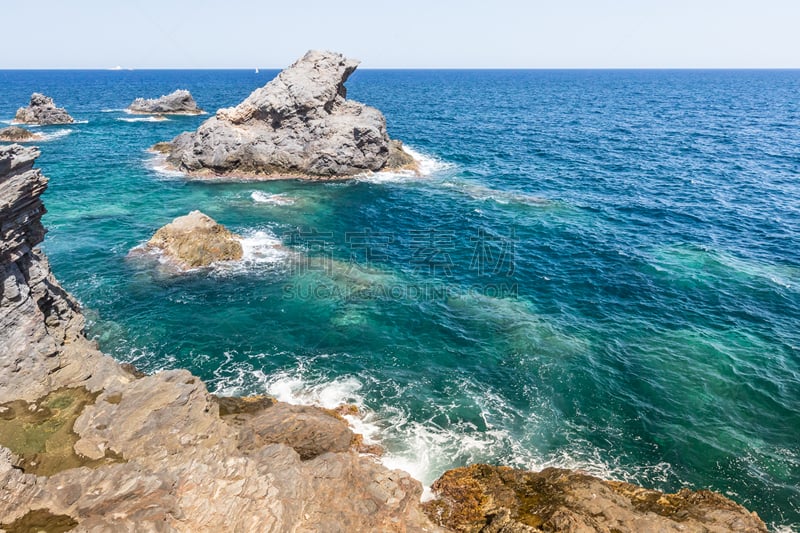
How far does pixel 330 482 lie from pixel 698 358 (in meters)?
27.2

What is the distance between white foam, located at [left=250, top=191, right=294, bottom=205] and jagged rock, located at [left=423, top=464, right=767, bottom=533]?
46.6m

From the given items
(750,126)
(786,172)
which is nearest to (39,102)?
(786,172)

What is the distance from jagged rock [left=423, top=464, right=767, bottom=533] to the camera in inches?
693

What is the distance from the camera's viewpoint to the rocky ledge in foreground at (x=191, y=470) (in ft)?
52.4

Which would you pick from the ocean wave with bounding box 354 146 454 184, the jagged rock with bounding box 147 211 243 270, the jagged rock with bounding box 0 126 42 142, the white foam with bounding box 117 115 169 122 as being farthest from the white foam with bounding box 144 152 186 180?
the white foam with bounding box 117 115 169 122

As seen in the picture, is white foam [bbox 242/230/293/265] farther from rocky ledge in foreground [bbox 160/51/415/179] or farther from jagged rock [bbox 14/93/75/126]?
jagged rock [bbox 14/93/75/126]

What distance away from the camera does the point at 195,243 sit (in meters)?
→ 43.6

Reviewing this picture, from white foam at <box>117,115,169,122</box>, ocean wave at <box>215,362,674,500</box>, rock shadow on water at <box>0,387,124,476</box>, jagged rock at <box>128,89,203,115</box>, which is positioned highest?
jagged rock at <box>128,89,203,115</box>

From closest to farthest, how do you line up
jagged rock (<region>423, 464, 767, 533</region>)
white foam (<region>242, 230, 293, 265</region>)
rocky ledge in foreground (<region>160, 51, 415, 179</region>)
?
jagged rock (<region>423, 464, 767, 533</region>), white foam (<region>242, 230, 293, 265</region>), rocky ledge in foreground (<region>160, 51, 415, 179</region>)

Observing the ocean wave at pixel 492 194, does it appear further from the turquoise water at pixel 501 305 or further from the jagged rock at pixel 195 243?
the jagged rock at pixel 195 243

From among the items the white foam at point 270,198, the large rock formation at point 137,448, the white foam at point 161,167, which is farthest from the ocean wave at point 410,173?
the large rock formation at point 137,448

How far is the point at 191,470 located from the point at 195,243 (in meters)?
30.8

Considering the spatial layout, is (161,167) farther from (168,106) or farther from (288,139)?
(168,106)

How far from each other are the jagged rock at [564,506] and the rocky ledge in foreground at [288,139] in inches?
2258
